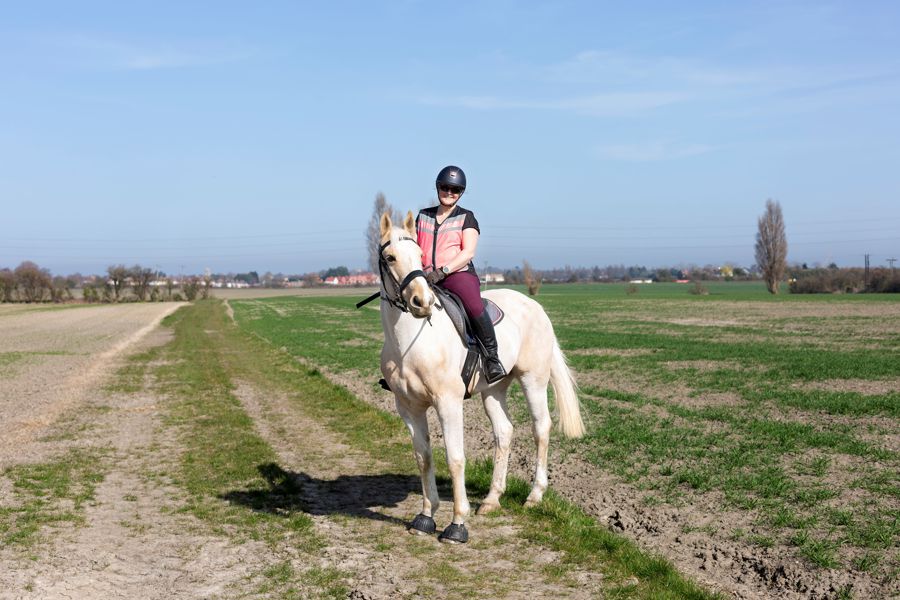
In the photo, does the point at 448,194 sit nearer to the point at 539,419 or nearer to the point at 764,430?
the point at 539,419

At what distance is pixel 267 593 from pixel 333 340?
2627 cm

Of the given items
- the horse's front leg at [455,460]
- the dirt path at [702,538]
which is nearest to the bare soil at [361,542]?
the dirt path at [702,538]

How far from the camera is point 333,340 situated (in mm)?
31391

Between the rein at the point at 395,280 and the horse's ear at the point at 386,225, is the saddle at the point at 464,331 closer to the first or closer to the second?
the rein at the point at 395,280

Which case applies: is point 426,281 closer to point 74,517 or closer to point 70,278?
point 74,517

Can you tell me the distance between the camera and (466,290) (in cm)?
676

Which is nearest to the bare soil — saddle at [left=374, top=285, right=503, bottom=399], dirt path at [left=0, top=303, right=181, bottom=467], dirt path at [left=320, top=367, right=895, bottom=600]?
dirt path at [left=320, top=367, right=895, bottom=600]

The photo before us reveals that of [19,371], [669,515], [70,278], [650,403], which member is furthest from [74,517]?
[70,278]

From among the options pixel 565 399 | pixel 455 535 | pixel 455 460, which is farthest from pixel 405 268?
pixel 565 399

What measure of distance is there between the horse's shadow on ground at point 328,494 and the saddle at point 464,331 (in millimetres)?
1527

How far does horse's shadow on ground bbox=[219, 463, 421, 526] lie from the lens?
24.8 feet

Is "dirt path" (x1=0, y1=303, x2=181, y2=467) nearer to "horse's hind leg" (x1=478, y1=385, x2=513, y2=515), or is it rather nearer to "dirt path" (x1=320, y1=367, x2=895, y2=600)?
"horse's hind leg" (x1=478, y1=385, x2=513, y2=515)

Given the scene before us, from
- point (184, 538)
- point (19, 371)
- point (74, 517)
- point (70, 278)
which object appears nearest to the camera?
point (184, 538)

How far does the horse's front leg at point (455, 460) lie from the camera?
6406 mm
